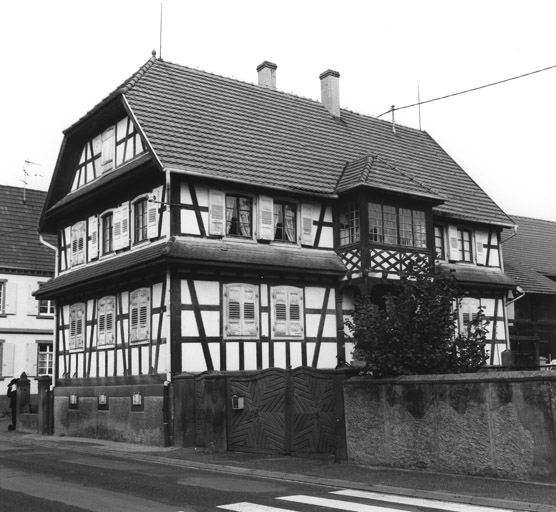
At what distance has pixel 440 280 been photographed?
45.1 ft

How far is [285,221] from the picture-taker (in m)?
22.1

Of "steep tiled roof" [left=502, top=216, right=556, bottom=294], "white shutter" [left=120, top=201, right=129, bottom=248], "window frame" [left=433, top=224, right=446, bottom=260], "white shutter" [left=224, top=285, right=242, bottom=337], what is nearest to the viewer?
"white shutter" [left=224, top=285, right=242, bottom=337]

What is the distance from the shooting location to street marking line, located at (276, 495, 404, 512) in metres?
8.93

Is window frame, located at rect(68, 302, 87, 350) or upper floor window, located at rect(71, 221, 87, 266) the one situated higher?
upper floor window, located at rect(71, 221, 87, 266)

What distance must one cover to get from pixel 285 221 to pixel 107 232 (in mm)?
5722

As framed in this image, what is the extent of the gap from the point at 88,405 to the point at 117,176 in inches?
272

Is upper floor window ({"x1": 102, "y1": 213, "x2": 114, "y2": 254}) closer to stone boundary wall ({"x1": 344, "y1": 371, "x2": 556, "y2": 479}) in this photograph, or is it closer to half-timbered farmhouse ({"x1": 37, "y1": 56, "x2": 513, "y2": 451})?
half-timbered farmhouse ({"x1": 37, "y1": 56, "x2": 513, "y2": 451})

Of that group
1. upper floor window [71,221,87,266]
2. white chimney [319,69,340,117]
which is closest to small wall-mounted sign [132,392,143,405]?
upper floor window [71,221,87,266]

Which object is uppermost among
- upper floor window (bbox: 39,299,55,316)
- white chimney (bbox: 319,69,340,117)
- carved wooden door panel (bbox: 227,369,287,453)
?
white chimney (bbox: 319,69,340,117)

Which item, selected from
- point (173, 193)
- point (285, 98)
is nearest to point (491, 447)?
point (173, 193)

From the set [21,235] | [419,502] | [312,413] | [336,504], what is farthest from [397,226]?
[21,235]

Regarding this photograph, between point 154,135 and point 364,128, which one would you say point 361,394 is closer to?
point 154,135

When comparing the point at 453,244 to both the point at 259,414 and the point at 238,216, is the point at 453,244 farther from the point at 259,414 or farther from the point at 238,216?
the point at 259,414

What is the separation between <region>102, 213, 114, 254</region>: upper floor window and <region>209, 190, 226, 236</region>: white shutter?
166 inches
